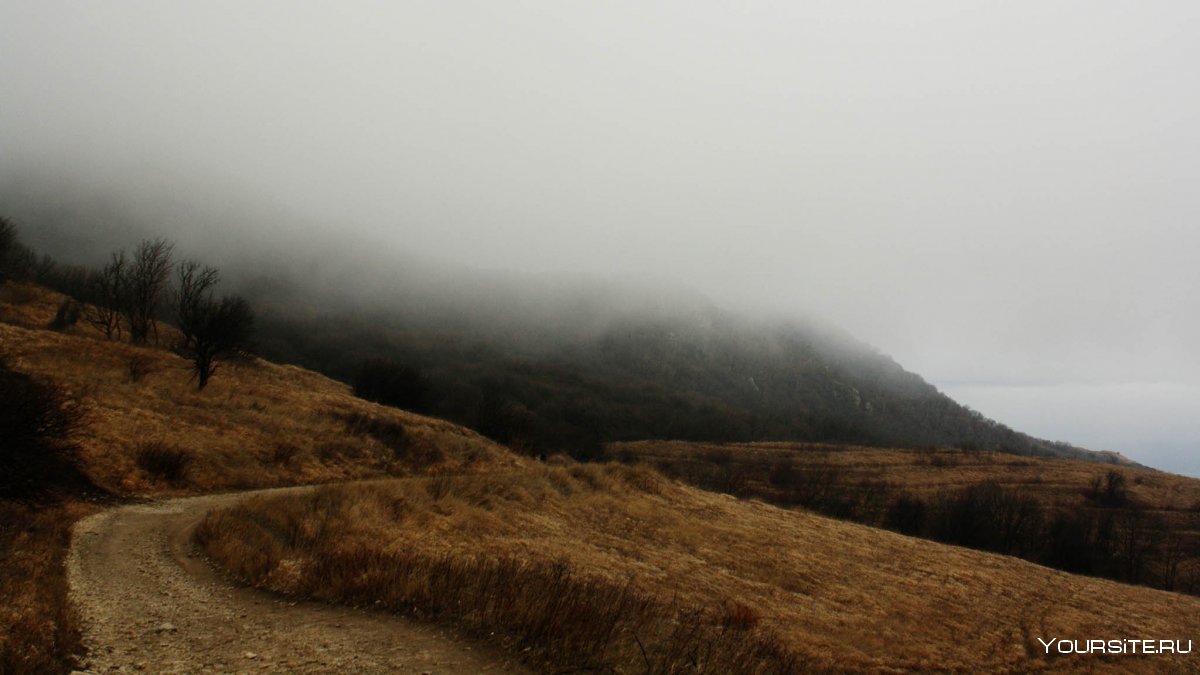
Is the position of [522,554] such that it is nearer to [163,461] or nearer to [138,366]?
[163,461]

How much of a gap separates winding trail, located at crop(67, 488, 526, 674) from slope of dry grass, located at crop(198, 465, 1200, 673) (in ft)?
1.54

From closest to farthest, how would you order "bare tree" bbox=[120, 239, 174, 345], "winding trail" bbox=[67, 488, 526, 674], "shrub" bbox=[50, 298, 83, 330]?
"winding trail" bbox=[67, 488, 526, 674], "shrub" bbox=[50, 298, 83, 330], "bare tree" bbox=[120, 239, 174, 345]

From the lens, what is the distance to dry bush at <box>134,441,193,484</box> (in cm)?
Result: 1800

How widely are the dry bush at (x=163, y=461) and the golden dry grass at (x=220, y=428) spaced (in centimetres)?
6

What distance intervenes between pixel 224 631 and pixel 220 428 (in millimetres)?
20361

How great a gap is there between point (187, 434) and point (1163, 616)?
43.3 metres

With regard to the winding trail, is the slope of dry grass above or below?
below

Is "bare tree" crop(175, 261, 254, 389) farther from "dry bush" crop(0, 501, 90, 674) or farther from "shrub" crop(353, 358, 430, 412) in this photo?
"dry bush" crop(0, 501, 90, 674)

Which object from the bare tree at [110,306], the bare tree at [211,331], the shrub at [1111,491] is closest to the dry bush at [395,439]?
the bare tree at [211,331]

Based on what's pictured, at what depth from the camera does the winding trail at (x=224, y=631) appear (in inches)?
254

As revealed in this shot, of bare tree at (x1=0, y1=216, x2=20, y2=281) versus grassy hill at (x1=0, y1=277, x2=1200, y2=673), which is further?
bare tree at (x1=0, y1=216, x2=20, y2=281)

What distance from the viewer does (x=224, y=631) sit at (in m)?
7.42

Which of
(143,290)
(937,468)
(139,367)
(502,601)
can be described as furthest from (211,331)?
(937,468)

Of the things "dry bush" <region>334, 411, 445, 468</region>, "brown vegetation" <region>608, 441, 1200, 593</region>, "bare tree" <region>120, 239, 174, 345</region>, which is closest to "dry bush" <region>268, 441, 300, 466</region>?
"dry bush" <region>334, 411, 445, 468</region>
